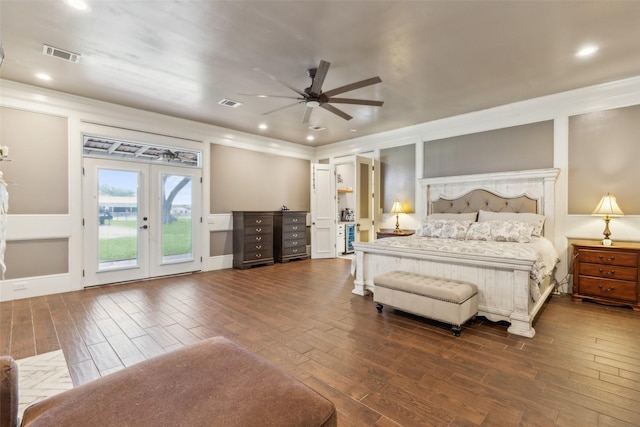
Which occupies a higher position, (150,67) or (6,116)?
(150,67)

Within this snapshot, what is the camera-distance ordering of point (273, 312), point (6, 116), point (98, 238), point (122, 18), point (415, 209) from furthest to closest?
point (415, 209), point (98, 238), point (6, 116), point (273, 312), point (122, 18)

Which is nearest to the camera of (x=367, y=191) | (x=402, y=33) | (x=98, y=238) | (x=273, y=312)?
(x=402, y=33)

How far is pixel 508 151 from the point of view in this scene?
4.80 metres

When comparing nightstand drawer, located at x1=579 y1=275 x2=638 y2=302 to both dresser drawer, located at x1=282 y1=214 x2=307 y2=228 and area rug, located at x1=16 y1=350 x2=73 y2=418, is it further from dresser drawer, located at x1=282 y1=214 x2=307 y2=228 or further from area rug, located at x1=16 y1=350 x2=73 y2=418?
area rug, located at x1=16 y1=350 x2=73 y2=418

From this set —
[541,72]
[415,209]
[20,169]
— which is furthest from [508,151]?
[20,169]

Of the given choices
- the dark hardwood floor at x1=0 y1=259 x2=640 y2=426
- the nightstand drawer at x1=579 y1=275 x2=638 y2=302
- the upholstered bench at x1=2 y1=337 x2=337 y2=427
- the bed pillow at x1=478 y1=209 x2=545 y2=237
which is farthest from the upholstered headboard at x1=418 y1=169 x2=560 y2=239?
the upholstered bench at x1=2 y1=337 x2=337 y2=427

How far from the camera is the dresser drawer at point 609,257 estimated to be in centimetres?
350

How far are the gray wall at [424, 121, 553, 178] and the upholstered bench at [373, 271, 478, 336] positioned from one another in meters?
2.76

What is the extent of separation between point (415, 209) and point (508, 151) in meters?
1.85

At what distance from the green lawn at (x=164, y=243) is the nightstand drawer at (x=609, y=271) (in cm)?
630

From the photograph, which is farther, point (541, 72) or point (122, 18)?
point (541, 72)

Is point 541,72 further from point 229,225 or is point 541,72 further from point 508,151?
point 229,225

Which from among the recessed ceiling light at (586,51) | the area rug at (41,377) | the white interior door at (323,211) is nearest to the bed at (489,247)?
the recessed ceiling light at (586,51)

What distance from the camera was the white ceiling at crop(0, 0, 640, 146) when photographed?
2546 mm
